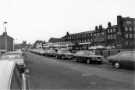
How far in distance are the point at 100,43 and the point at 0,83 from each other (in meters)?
81.1

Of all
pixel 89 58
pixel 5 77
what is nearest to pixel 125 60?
pixel 89 58

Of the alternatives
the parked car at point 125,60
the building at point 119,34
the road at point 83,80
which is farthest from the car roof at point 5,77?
the building at point 119,34

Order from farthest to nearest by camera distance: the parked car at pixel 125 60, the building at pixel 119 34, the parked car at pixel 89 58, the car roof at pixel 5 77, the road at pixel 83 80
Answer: the building at pixel 119 34 < the parked car at pixel 89 58 < the parked car at pixel 125 60 < the road at pixel 83 80 < the car roof at pixel 5 77

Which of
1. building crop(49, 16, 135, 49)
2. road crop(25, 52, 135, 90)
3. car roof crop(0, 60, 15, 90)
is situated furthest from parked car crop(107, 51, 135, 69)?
building crop(49, 16, 135, 49)

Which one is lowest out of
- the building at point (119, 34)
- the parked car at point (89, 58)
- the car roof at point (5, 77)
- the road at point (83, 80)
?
the road at point (83, 80)

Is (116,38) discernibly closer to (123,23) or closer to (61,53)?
(123,23)

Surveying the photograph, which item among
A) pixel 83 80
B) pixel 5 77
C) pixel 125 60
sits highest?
pixel 5 77

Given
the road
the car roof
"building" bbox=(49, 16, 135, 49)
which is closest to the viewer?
the car roof

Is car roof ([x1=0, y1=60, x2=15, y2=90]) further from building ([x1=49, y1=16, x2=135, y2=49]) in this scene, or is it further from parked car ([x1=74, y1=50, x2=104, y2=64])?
building ([x1=49, y1=16, x2=135, y2=49])

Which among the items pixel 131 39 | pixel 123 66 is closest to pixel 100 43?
pixel 131 39

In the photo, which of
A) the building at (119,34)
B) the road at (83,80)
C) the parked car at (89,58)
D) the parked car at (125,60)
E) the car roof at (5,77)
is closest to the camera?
the car roof at (5,77)

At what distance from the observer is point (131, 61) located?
14641mm

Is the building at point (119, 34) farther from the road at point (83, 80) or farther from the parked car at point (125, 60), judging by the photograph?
the road at point (83, 80)

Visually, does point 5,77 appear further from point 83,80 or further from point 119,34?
point 119,34
